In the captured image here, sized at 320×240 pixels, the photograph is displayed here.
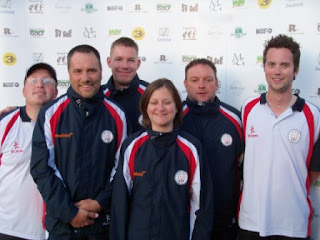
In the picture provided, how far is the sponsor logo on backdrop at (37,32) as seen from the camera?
3.61 meters

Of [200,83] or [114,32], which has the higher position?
[114,32]

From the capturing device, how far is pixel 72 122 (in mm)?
2268

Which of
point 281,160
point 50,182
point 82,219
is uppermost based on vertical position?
point 281,160

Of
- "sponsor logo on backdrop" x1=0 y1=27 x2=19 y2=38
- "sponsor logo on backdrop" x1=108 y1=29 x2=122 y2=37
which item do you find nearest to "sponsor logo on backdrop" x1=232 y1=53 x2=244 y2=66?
"sponsor logo on backdrop" x1=108 y1=29 x2=122 y2=37

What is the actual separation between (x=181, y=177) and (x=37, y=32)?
254cm

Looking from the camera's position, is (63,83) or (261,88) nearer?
(261,88)

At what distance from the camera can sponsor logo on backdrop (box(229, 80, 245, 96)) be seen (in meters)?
3.38

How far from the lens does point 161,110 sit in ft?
7.21

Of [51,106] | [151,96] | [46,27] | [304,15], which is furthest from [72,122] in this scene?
[304,15]

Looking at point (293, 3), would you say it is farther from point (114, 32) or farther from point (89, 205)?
point (89, 205)

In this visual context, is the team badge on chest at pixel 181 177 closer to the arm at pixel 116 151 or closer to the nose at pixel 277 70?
the arm at pixel 116 151

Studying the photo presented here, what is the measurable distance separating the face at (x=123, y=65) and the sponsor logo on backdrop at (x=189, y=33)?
0.72 meters

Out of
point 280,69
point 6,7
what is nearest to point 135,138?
point 280,69

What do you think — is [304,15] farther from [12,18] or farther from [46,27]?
[12,18]
